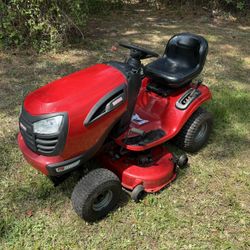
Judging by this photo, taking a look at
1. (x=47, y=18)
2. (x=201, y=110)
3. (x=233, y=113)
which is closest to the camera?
(x=201, y=110)

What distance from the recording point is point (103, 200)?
283 centimetres

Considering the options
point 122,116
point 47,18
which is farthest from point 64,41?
point 122,116

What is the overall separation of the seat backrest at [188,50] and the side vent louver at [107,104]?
3.50 feet

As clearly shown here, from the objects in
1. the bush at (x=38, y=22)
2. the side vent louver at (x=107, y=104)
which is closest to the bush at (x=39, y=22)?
the bush at (x=38, y=22)

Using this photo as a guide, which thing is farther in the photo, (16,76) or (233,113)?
(16,76)

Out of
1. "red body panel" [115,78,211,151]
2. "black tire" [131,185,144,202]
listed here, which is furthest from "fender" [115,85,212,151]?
"black tire" [131,185,144,202]

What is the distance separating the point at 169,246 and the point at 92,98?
122 centimetres

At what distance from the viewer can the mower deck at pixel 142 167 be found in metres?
2.95

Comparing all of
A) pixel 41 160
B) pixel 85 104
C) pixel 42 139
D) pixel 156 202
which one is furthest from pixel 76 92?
pixel 156 202

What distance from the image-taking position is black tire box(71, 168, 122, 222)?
262 cm

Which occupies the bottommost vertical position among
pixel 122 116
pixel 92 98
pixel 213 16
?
pixel 213 16

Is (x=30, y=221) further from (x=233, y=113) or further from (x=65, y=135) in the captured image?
(x=233, y=113)

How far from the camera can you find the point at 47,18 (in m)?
5.57

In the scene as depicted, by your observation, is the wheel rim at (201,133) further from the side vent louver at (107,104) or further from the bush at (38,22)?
the bush at (38,22)
